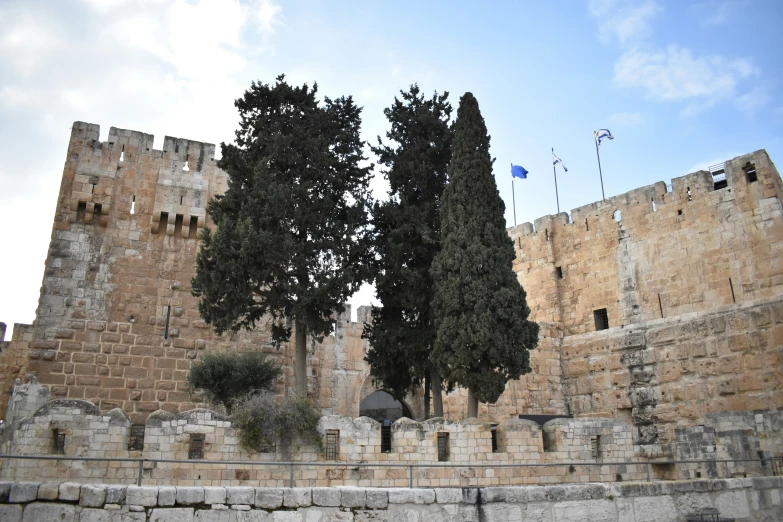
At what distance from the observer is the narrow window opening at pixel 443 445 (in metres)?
11.5

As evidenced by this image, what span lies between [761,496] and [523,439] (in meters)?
3.99

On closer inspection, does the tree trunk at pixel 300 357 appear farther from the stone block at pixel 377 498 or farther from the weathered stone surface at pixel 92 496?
the weathered stone surface at pixel 92 496

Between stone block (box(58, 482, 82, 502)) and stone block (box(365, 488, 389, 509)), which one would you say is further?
stone block (box(365, 488, 389, 509))

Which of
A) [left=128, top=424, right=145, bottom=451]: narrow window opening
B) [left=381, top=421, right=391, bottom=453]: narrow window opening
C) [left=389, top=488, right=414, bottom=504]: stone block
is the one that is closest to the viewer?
[left=389, top=488, right=414, bottom=504]: stone block

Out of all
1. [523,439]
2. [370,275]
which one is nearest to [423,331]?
[370,275]

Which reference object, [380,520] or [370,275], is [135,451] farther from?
[370,275]

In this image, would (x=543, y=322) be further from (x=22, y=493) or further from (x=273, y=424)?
(x=22, y=493)

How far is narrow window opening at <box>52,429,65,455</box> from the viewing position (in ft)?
32.1

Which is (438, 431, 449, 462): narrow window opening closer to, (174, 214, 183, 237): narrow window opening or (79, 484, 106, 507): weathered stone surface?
(79, 484, 106, 507): weathered stone surface

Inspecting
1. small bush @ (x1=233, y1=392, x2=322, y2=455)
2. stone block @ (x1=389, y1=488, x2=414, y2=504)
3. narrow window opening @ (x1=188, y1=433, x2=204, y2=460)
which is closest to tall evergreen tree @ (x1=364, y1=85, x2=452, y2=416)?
small bush @ (x1=233, y1=392, x2=322, y2=455)

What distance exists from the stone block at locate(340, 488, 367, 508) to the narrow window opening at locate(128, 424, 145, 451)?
Result: 14.5 feet

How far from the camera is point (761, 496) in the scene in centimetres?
929

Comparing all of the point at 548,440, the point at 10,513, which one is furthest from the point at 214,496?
the point at 548,440

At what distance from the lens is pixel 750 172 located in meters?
16.2
